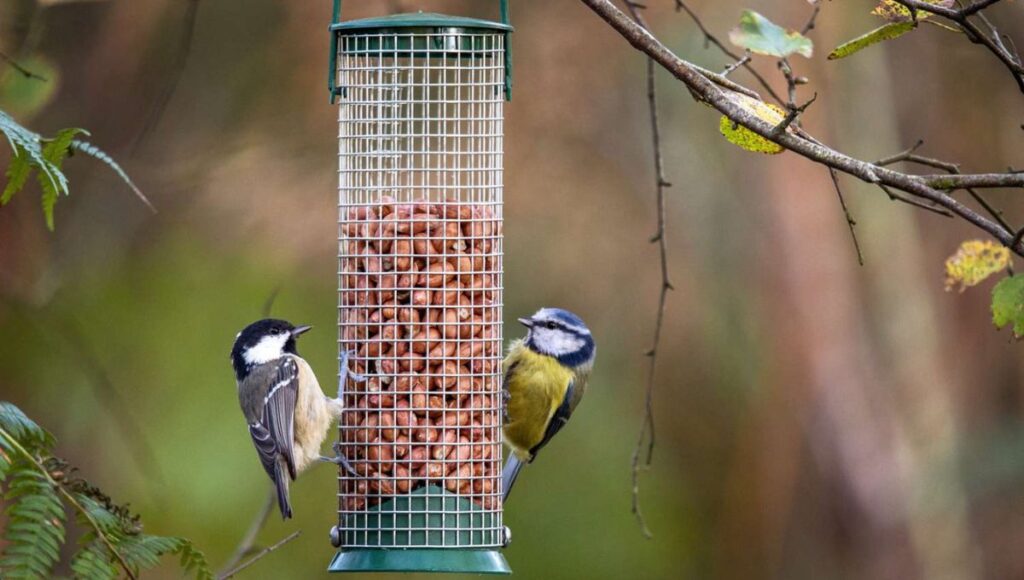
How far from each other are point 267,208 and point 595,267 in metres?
2.04

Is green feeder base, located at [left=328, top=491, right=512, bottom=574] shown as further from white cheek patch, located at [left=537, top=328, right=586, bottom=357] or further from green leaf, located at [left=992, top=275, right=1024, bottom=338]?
green leaf, located at [left=992, top=275, right=1024, bottom=338]

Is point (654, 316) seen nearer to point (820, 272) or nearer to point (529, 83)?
point (820, 272)

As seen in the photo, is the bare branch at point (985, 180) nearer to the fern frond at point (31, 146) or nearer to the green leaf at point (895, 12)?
the green leaf at point (895, 12)

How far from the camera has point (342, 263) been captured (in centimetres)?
470

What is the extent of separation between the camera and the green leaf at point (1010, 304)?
3.03 m

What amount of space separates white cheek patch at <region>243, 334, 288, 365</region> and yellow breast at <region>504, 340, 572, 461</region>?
0.89 m

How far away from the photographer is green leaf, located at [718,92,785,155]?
3377mm

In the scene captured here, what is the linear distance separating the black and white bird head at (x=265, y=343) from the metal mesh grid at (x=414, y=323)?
0.71m

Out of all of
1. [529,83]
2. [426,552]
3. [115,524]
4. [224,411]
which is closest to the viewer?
[115,524]

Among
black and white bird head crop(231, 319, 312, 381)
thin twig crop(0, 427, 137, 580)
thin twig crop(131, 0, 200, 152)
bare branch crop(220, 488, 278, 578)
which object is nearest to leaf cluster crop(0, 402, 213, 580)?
thin twig crop(0, 427, 137, 580)

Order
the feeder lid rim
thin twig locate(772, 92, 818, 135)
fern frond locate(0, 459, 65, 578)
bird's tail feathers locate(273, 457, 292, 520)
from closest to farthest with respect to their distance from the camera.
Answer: fern frond locate(0, 459, 65, 578), thin twig locate(772, 92, 818, 135), the feeder lid rim, bird's tail feathers locate(273, 457, 292, 520)

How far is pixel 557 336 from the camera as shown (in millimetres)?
5559

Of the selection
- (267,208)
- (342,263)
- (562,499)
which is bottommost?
(562,499)

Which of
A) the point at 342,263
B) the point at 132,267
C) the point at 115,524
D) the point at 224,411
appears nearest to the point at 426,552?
the point at 342,263
